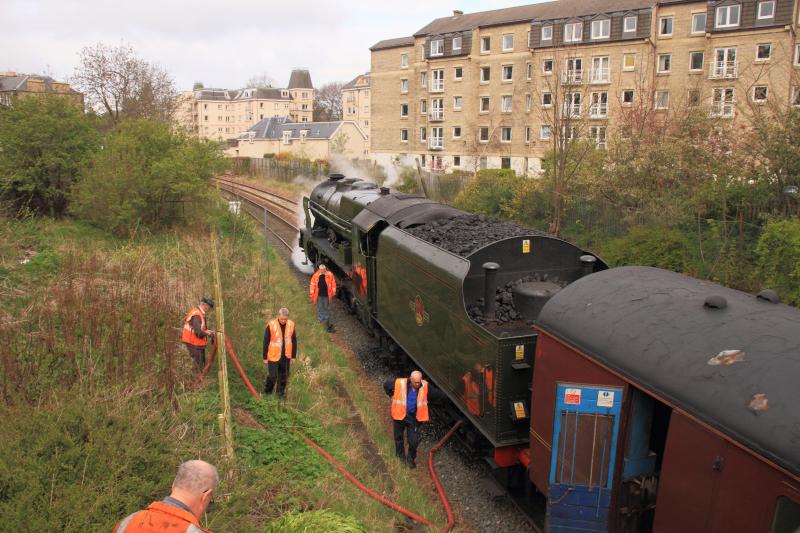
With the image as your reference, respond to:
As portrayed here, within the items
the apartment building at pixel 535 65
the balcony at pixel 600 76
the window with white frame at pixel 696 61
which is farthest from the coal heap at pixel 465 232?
the window with white frame at pixel 696 61

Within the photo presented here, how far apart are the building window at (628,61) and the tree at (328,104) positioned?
81.0 meters

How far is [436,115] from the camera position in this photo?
44.7m

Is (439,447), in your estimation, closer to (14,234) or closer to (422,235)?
(422,235)

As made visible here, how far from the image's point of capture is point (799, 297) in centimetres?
930

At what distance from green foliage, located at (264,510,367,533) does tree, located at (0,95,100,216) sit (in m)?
14.4

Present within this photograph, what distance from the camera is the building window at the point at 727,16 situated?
31.6 m

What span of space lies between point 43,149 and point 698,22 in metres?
34.3

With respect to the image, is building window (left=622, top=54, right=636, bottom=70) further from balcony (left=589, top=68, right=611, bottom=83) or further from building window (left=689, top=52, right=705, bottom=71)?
building window (left=689, top=52, right=705, bottom=71)

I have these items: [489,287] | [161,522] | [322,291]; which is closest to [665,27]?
[322,291]

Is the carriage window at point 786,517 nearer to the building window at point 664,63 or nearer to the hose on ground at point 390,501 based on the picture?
the hose on ground at point 390,501

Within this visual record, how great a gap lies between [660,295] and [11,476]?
5.65m

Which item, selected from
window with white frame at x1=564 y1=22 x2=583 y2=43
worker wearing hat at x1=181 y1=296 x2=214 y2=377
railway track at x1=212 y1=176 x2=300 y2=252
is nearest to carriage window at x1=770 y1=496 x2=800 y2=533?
worker wearing hat at x1=181 y1=296 x2=214 y2=377

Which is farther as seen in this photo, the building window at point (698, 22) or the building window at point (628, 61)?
the building window at point (628, 61)

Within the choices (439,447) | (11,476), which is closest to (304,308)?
(439,447)
